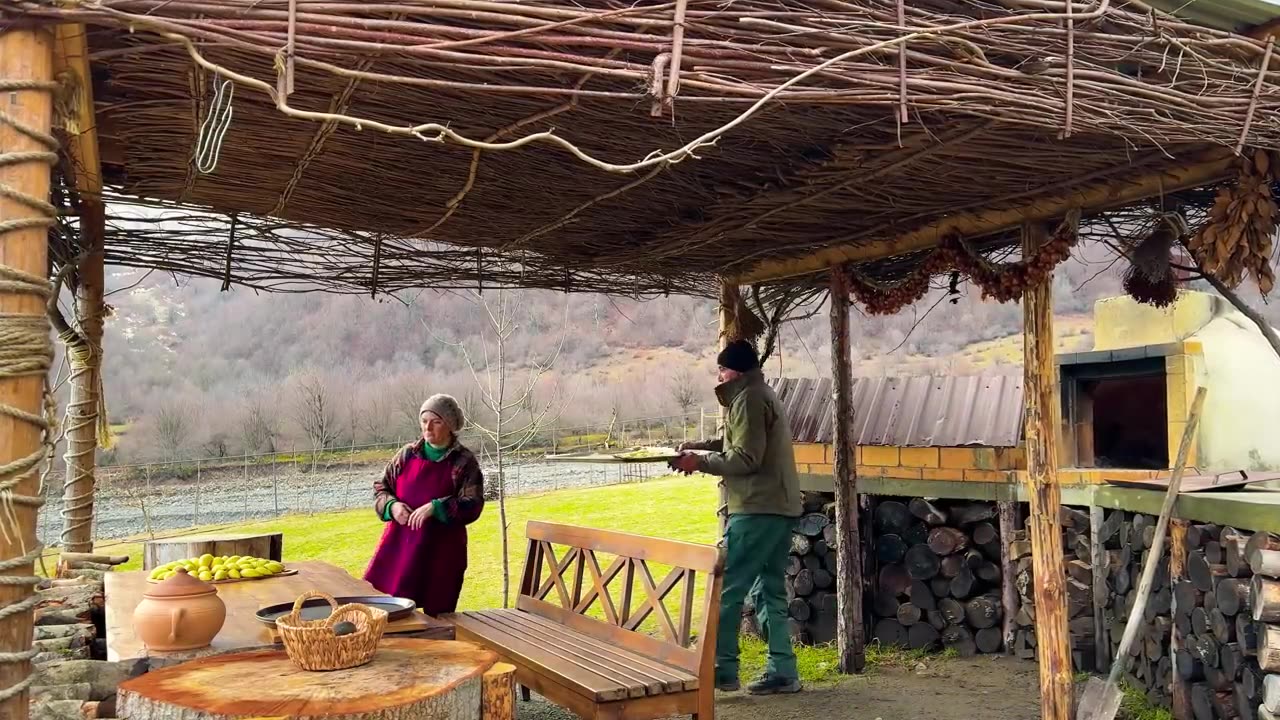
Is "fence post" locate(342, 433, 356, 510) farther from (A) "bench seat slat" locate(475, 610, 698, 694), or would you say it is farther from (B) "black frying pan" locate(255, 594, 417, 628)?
(B) "black frying pan" locate(255, 594, 417, 628)

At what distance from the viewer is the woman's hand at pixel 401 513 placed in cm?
449

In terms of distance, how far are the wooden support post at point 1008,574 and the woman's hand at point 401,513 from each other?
318 cm

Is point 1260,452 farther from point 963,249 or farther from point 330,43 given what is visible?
point 330,43

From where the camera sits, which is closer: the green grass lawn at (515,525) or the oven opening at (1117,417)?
the oven opening at (1117,417)

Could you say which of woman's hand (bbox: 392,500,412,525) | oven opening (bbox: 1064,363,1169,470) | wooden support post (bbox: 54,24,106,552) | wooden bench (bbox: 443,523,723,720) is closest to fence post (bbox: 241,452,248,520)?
wooden support post (bbox: 54,24,106,552)

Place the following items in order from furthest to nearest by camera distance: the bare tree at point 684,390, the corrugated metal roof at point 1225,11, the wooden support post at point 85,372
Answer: the bare tree at point 684,390
the wooden support post at point 85,372
the corrugated metal roof at point 1225,11

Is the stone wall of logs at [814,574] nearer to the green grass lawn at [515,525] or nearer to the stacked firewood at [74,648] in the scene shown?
the green grass lawn at [515,525]

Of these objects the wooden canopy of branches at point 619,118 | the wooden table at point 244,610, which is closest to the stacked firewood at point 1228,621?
the wooden canopy of branches at point 619,118

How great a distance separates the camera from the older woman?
452cm

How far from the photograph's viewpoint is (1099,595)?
5.05m

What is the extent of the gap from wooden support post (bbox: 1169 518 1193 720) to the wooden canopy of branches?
53.1 inches

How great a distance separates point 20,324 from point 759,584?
3730mm

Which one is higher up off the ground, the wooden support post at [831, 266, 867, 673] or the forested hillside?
the forested hillside

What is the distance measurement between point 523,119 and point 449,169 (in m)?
0.76
